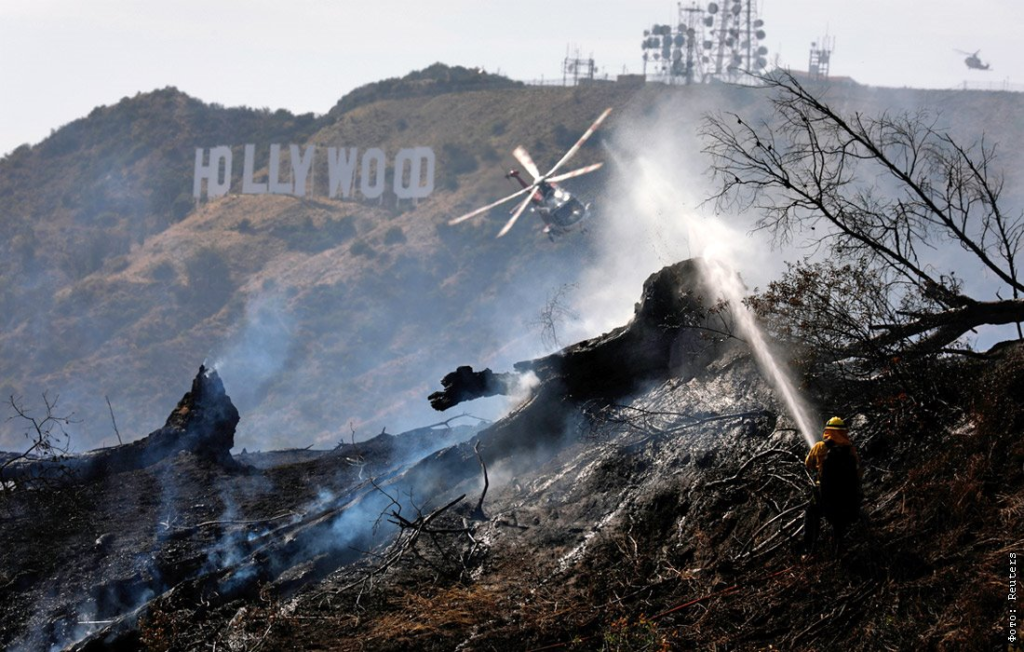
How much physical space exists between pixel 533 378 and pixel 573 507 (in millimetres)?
3746

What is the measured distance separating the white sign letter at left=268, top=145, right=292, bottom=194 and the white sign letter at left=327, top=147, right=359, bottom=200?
4097mm

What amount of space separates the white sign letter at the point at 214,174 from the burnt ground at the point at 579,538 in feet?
266

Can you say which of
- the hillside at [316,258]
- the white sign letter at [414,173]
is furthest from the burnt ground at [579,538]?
the white sign letter at [414,173]

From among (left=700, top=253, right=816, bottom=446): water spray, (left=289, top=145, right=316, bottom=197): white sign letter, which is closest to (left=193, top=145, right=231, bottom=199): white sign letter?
(left=289, top=145, right=316, bottom=197): white sign letter

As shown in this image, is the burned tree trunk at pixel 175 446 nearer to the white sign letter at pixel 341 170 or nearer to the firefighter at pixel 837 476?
the firefighter at pixel 837 476

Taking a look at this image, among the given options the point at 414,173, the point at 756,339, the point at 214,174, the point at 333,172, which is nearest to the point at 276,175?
the point at 333,172

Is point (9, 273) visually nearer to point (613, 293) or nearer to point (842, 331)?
point (613, 293)

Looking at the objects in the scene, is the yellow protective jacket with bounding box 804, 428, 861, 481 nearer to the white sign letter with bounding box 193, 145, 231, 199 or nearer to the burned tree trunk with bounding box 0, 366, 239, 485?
the burned tree trunk with bounding box 0, 366, 239, 485

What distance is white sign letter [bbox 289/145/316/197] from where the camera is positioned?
93500mm

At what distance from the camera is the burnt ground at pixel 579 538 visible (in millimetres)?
9789

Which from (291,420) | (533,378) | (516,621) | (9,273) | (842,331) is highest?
(842,331)

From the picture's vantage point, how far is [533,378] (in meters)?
17.1

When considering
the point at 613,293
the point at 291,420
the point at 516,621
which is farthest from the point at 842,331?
the point at 291,420

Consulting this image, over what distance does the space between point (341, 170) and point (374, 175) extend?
340 centimetres
